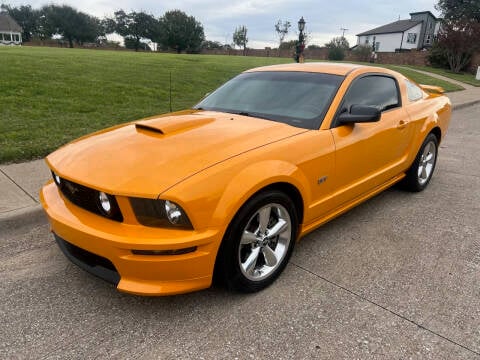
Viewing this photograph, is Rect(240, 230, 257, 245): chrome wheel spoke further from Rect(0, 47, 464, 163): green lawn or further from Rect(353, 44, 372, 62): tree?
Rect(353, 44, 372, 62): tree

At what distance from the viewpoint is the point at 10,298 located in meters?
2.51

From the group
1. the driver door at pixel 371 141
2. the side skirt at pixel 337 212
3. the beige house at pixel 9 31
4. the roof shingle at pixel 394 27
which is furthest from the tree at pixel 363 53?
the beige house at pixel 9 31

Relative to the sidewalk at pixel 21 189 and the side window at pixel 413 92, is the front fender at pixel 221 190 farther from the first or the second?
the side window at pixel 413 92

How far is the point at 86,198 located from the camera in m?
2.30

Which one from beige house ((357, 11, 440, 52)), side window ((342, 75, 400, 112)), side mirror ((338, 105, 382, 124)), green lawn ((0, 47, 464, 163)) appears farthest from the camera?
beige house ((357, 11, 440, 52))

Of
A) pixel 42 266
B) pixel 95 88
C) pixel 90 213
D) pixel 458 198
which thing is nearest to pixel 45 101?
pixel 95 88

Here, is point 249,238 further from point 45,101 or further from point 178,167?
point 45,101

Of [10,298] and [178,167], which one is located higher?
[178,167]

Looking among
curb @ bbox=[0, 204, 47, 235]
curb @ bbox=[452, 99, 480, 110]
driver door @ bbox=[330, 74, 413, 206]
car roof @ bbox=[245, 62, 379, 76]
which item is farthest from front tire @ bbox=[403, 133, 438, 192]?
curb @ bbox=[452, 99, 480, 110]

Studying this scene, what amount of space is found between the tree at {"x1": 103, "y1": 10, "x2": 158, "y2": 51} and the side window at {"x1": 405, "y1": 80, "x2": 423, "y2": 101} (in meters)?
74.9

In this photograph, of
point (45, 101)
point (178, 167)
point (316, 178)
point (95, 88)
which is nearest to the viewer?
point (178, 167)

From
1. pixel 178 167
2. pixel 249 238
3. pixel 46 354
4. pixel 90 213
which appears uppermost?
pixel 178 167

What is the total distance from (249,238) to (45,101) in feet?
21.8

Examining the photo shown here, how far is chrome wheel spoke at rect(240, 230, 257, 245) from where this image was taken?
7.82 ft
